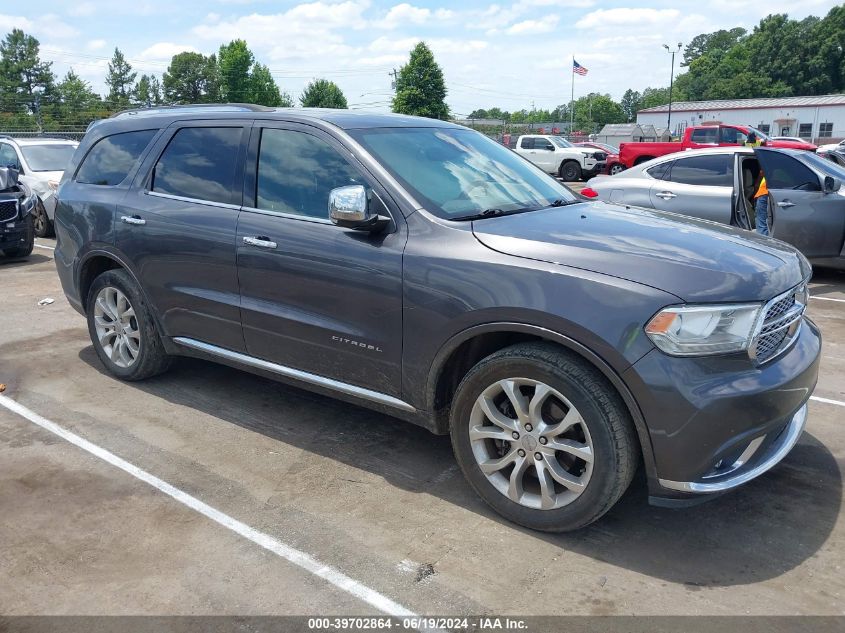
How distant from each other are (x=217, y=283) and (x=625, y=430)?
8.35ft

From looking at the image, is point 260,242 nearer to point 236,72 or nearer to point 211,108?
point 211,108

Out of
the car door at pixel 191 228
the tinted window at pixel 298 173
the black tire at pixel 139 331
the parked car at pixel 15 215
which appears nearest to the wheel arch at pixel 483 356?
the tinted window at pixel 298 173

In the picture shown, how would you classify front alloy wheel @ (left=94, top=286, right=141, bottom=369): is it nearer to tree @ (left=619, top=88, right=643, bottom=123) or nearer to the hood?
the hood

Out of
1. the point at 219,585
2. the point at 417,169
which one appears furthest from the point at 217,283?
the point at 219,585

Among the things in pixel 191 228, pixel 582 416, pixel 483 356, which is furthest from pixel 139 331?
pixel 582 416

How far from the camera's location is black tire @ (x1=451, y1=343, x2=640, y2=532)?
9.77ft

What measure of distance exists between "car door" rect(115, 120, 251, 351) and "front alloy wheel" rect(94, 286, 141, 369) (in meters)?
0.39

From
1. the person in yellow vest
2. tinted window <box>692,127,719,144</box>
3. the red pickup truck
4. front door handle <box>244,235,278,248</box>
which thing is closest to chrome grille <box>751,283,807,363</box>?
front door handle <box>244,235,278,248</box>

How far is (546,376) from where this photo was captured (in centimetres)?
307

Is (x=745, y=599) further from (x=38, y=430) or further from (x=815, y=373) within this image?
(x=38, y=430)

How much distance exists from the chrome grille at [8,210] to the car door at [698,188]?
8.75 m

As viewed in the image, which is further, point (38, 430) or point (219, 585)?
point (38, 430)

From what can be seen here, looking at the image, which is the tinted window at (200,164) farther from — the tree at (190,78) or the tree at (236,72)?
the tree at (190,78)

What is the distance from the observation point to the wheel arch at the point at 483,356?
293cm
